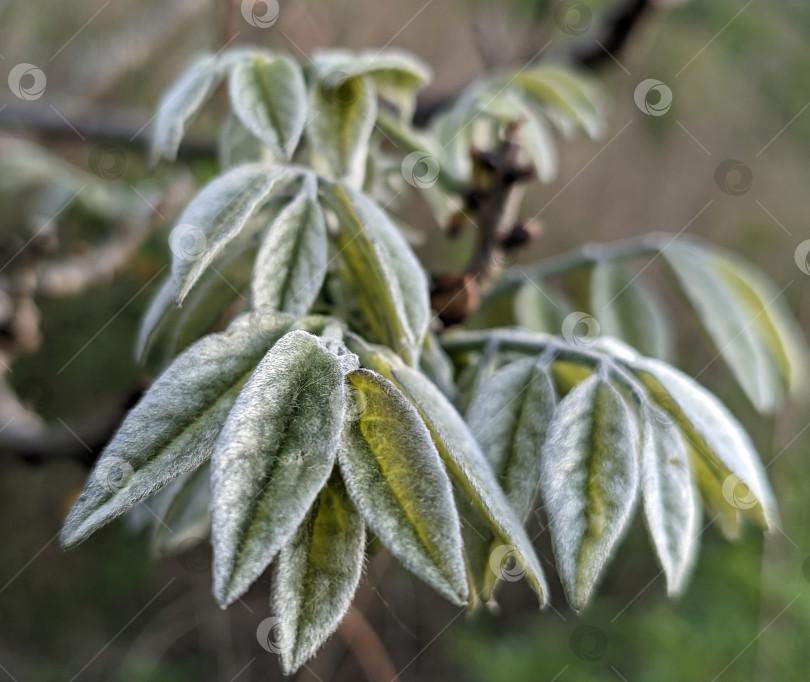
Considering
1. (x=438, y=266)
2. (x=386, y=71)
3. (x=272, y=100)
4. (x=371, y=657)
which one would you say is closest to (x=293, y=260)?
(x=272, y=100)

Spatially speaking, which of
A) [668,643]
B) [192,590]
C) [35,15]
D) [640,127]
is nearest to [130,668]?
[192,590]

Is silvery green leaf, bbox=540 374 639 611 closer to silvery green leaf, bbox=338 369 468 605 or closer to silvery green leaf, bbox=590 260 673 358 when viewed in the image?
silvery green leaf, bbox=338 369 468 605

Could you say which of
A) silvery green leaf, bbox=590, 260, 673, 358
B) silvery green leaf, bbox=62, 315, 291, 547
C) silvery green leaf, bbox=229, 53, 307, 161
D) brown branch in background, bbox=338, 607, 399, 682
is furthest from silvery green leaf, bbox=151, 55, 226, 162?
brown branch in background, bbox=338, 607, 399, 682

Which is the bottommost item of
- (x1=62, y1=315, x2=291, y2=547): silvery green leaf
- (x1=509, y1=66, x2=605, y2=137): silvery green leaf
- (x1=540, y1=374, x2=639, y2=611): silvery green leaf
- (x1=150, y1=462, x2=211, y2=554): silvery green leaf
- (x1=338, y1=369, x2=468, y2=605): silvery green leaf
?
(x1=150, y1=462, x2=211, y2=554): silvery green leaf

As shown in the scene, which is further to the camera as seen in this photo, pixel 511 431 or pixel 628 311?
pixel 628 311

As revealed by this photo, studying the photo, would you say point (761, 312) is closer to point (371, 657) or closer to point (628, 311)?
point (628, 311)

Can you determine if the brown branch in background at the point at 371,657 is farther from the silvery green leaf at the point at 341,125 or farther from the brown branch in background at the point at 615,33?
the silvery green leaf at the point at 341,125

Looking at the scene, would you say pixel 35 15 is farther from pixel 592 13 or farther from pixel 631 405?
pixel 631 405
